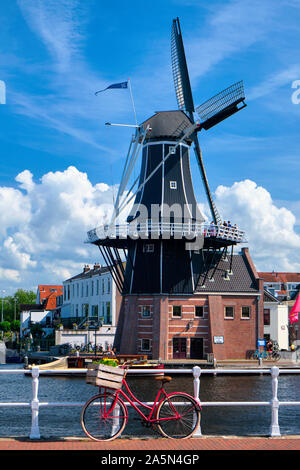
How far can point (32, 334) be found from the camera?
9200cm

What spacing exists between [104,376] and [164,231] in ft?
138

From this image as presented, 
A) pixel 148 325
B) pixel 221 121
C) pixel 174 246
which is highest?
Result: pixel 221 121

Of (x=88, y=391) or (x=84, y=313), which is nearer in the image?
(x=88, y=391)

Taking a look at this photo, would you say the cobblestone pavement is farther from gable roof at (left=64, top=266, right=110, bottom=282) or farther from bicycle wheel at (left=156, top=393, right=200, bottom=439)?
gable roof at (left=64, top=266, right=110, bottom=282)

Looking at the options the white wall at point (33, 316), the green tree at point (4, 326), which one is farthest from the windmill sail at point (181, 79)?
the green tree at point (4, 326)

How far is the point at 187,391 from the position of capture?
35.5m

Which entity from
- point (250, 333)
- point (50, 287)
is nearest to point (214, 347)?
point (250, 333)

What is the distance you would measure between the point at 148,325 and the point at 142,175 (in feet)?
46.5

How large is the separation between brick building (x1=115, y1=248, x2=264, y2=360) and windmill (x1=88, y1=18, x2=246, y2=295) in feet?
3.57

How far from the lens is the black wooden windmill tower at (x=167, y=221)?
53375mm

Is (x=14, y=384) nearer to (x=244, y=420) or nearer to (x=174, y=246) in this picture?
(x=174, y=246)

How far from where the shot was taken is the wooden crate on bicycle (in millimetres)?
10203

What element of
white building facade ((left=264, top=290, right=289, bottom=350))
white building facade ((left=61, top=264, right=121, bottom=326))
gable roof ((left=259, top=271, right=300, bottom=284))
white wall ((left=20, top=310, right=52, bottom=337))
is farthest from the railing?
white wall ((left=20, top=310, right=52, bottom=337))

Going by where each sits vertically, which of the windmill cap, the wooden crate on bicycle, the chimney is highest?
the windmill cap
